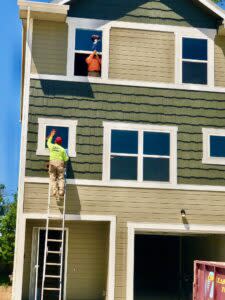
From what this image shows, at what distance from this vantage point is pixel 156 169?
14469mm

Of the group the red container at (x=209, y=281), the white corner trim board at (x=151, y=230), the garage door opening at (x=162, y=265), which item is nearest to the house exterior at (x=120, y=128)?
the white corner trim board at (x=151, y=230)

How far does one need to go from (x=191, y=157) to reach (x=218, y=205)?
157 centimetres

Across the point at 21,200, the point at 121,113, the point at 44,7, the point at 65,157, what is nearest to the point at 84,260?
the point at 21,200

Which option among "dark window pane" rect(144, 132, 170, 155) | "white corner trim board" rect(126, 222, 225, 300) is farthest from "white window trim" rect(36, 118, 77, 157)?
"white corner trim board" rect(126, 222, 225, 300)

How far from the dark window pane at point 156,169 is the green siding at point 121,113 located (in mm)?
456

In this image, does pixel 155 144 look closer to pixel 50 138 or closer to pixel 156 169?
pixel 156 169

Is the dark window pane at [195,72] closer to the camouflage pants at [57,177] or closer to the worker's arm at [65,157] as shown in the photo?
the worker's arm at [65,157]

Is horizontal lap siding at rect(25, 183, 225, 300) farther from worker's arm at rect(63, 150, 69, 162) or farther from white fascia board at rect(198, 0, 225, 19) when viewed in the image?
white fascia board at rect(198, 0, 225, 19)

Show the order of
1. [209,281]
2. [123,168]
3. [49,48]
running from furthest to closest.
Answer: [49,48]
[123,168]
[209,281]

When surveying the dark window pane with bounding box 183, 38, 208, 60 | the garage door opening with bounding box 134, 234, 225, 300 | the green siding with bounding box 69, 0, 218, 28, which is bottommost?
the garage door opening with bounding box 134, 234, 225, 300

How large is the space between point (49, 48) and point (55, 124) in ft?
7.46

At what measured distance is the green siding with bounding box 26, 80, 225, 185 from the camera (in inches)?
555

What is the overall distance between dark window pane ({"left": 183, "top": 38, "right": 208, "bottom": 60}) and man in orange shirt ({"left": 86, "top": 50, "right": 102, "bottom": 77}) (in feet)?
8.84

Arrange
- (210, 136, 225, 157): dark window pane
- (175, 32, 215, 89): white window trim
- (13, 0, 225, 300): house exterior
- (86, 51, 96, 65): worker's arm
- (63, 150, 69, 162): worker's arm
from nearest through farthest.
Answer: (63, 150, 69, 162): worker's arm, (13, 0, 225, 300): house exterior, (86, 51, 96, 65): worker's arm, (210, 136, 225, 157): dark window pane, (175, 32, 215, 89): white window trim
